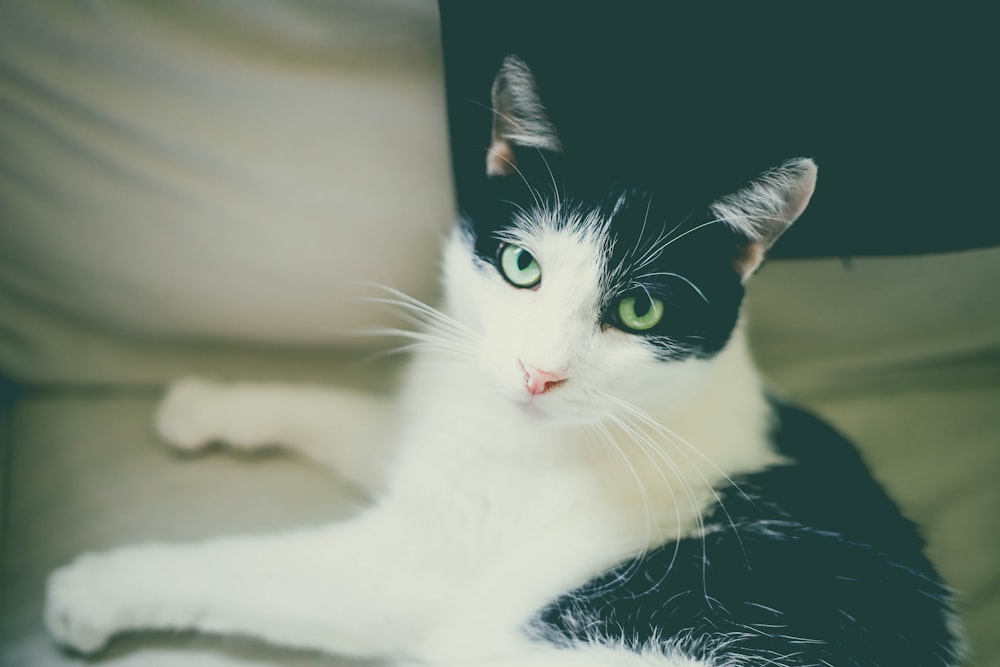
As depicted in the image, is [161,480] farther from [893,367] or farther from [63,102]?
[893,367]

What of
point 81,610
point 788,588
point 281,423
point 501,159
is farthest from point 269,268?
point 788,588

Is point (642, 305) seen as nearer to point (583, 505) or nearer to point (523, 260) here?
point (523, 260)

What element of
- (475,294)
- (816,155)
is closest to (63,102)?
(475,294)

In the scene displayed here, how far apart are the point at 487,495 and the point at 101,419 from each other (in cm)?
71

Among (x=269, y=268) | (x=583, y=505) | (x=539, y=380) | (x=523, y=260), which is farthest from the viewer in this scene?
(x=269, y=268)

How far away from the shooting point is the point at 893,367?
133 centimetres

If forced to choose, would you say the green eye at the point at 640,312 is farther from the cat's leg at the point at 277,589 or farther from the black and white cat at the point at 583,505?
the cat's leg at the point at 277,589

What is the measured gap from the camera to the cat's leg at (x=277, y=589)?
953 millimetres

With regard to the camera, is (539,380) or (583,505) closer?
(539,380)

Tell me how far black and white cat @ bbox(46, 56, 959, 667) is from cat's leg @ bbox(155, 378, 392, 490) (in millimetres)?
27

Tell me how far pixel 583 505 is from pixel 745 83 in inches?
25.9

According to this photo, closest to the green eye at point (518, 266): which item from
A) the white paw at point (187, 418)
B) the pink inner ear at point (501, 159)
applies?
the pink inner ear at point (501, 159)

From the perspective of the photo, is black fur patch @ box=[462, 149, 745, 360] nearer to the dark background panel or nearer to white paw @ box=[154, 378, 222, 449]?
the dark background panel

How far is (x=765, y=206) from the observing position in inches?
33.4
